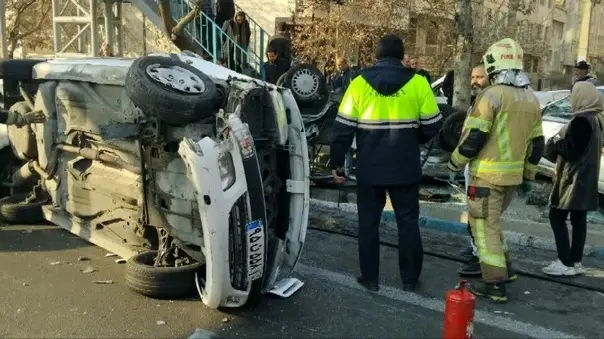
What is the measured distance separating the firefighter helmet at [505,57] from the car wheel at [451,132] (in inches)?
27.5

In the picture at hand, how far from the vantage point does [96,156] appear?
16.1ft

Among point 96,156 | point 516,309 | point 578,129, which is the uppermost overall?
point 578,129

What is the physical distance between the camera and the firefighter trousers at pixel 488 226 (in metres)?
4.39

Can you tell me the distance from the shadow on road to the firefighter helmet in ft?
12.0

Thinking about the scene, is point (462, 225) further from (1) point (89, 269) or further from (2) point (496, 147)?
(1) point (89, 269)

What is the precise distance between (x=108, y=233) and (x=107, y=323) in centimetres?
136

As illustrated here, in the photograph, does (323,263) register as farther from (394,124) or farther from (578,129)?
(578,129)

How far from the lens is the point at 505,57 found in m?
4.41

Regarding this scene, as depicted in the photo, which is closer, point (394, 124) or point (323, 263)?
point (394, 124)

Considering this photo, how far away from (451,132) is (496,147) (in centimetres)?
74

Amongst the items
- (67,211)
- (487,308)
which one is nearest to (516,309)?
(487,308)

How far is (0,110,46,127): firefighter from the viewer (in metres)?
5.38

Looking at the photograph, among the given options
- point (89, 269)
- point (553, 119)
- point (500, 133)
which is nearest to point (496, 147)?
point (500, 133)

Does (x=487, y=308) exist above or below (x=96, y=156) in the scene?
below
